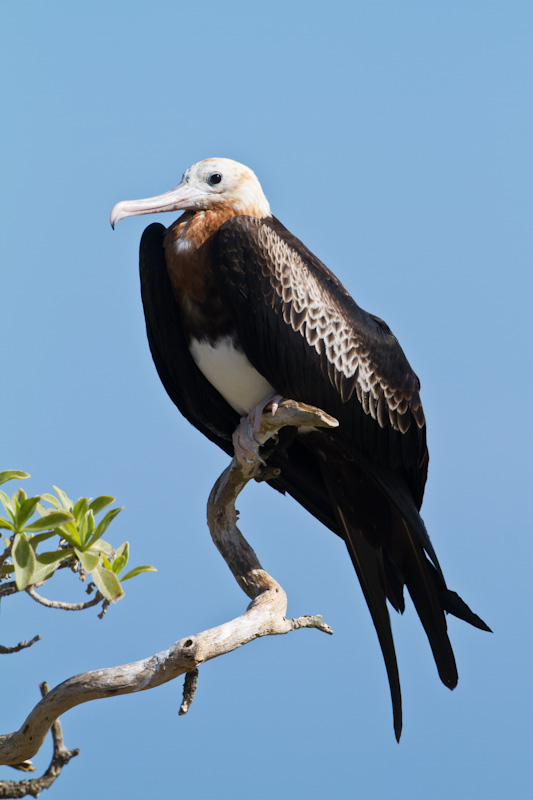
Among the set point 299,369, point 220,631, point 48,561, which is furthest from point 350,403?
point 48,561

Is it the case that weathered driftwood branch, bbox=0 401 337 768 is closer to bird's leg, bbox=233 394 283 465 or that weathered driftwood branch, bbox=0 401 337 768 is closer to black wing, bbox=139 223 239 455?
bird's leg, bbox=233 394 283 465

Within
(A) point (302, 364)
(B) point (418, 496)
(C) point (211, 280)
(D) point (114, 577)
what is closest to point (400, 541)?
(B) point (418, 496)

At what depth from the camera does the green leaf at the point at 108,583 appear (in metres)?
3.06

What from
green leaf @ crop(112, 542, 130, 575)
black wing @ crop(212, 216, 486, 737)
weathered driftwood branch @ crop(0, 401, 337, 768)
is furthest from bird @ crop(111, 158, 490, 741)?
green leaf @ crop(112, 542, 130, 575)

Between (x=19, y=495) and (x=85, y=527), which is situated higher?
(x=19, y=495)

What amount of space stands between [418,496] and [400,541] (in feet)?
0.70

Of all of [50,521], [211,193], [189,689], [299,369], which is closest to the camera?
[50,521]

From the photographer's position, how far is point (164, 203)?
4.34 meters

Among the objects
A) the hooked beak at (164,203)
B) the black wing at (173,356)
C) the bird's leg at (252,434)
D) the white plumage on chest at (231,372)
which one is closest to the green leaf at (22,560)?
the bird's leg at (252,434)

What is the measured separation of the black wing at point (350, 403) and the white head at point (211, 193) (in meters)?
0.17

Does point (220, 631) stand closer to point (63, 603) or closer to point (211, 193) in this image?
point (63, 603)

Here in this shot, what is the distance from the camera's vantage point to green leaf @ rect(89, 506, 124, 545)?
3102 millimetres

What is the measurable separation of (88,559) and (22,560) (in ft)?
0.62

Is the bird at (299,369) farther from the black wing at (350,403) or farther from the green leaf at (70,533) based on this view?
the green leaf at (70,533)
